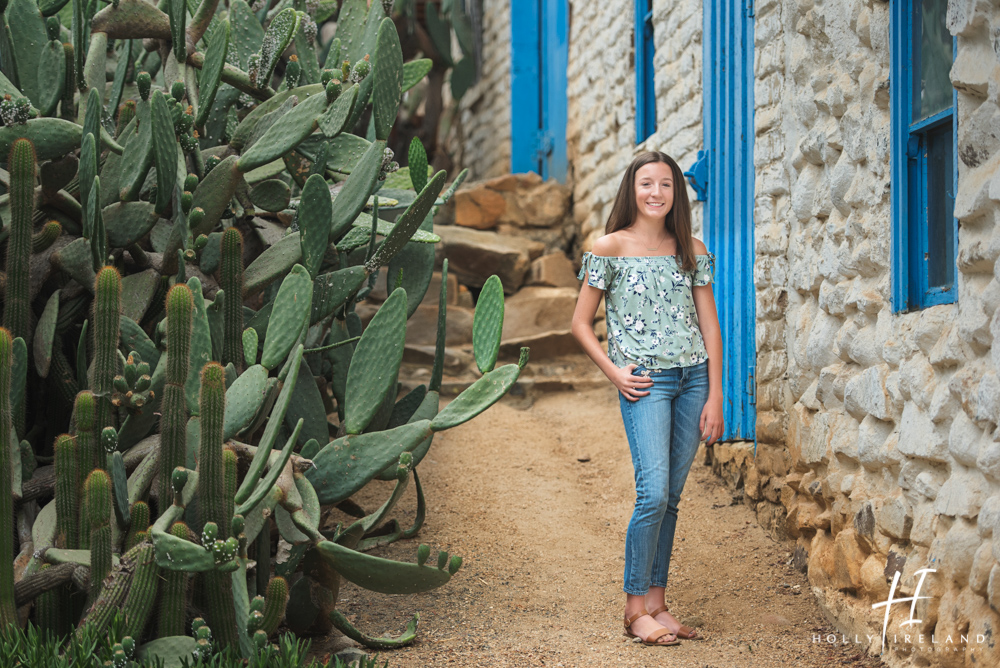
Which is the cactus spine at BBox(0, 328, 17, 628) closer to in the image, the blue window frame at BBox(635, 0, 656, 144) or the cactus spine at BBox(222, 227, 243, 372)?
the cactus spine at BBox(222, 227, 243, 372)

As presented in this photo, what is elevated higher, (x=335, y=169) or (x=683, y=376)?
(x=335, y=169)

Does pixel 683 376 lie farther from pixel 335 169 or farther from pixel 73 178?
pixel 73 178

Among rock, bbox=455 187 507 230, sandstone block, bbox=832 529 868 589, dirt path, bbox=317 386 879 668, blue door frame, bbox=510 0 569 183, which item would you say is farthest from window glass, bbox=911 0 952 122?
blue door frame, bbox=510 0 569 183

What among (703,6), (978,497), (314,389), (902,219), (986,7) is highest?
(703,6)

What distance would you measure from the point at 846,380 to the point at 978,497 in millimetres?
768

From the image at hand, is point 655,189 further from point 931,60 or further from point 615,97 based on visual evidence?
point 615,97

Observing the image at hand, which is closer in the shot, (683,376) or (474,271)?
(683,376)

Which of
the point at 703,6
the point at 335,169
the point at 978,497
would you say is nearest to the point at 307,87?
the point at 335,169

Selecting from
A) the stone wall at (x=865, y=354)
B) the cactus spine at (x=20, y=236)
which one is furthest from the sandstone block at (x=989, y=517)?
the cactus spine at (x=20, y=236)

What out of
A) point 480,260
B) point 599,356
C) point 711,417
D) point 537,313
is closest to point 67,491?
point 599,356

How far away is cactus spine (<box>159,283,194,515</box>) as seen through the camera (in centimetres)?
211

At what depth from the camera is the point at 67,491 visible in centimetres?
220

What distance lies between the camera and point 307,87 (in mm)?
3230

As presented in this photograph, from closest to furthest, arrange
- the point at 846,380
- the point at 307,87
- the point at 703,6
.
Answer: the point at 846,380 → the point at 307,87 → the point at 703,6
